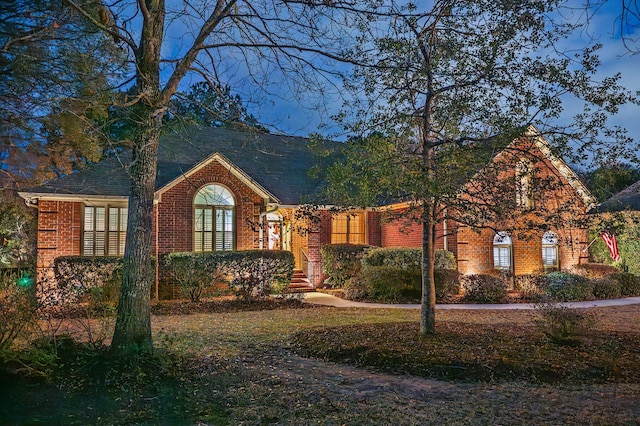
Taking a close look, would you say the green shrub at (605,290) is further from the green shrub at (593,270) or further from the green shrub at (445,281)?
the green shrub at (445,281)

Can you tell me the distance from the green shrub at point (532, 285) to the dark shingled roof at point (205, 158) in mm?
8117

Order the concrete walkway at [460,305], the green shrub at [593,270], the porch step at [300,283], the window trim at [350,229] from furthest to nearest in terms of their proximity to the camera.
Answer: the window trim at [350,229]
the green shrub at [593,270]
the porch step at [300,283]
the concrete walkway at [460,305]

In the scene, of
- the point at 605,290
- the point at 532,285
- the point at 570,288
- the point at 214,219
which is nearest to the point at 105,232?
the point at 214,219

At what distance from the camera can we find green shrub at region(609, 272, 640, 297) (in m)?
17.8

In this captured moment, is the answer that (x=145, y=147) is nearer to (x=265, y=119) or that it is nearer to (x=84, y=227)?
(x=265, y=119)

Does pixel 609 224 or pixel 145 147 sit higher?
pixel 145 147

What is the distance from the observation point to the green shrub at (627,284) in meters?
17.8

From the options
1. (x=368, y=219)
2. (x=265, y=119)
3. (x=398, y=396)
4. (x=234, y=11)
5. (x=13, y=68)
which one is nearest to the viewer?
(x=398, y=396)

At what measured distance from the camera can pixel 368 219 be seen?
70.1 ft

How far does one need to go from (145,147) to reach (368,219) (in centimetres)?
1486

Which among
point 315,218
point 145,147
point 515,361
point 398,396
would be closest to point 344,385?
point 398,396

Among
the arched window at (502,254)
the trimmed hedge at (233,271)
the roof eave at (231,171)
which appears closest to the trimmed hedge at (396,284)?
the trimmed hedge at (233,271)

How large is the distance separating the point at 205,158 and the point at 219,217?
83.3 inches

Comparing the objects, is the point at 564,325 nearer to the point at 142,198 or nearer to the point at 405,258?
the point at 142,198
